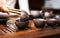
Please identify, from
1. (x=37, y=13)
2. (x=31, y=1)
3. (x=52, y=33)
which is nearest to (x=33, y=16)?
(x=37, y=13)

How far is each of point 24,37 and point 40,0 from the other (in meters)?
2.92

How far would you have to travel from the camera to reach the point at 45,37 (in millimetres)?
921

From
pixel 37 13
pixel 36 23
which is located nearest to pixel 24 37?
pixel 36 23

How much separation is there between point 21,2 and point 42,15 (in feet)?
5.20

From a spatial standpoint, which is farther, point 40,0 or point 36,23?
point 40,0

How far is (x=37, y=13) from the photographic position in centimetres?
143

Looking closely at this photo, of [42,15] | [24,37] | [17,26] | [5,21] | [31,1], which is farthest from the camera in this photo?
[31,1]

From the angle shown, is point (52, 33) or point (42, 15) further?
point (42, 15)

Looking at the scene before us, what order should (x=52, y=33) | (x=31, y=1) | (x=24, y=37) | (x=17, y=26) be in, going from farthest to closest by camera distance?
(x=31, y=1)
(x=17, y=26)
(x=52, y=33)
(x=24, y=37)

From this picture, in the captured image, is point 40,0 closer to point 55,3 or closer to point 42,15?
point 55,3

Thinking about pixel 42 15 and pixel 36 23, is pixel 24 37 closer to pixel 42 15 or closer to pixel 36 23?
pixel 36 23

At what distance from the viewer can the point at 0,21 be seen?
1.25m

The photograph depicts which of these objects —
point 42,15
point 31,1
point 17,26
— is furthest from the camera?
point 31,1

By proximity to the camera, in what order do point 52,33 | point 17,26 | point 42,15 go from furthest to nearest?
Answer: point 42,15
point 17,26
point 52,33
